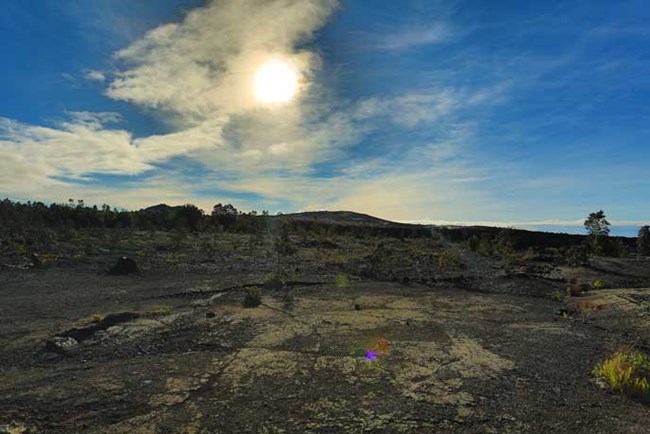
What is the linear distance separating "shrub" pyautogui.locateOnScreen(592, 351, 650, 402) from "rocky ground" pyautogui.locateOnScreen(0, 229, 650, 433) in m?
0.25

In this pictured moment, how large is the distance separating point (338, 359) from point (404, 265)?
54.6ft

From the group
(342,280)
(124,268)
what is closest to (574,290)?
(342,280)

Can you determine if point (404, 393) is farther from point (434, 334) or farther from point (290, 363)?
point (434, 334)

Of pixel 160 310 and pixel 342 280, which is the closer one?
A: pixel 160 310

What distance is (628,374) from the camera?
6.65 metres

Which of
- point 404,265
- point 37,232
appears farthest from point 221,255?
point 37,232

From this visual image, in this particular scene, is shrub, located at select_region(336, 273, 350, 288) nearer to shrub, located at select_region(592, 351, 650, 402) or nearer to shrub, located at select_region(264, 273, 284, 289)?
shrub, located at select_region(264, 273, 284, 289)

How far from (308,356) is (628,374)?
470cm

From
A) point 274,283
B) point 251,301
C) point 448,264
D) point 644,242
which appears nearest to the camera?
point 251,301

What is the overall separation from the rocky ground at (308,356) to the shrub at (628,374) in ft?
0.81

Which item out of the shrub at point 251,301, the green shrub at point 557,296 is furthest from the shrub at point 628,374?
the shrub at point 251,301

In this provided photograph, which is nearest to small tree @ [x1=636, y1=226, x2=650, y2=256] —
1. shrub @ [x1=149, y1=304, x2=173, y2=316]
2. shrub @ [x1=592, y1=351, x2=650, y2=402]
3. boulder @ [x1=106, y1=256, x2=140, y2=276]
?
shrub @ [x1=592, y1=351, x2=650, y2=402]

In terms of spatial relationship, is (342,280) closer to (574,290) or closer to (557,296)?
(557,296)

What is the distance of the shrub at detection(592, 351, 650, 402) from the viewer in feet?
21.0
